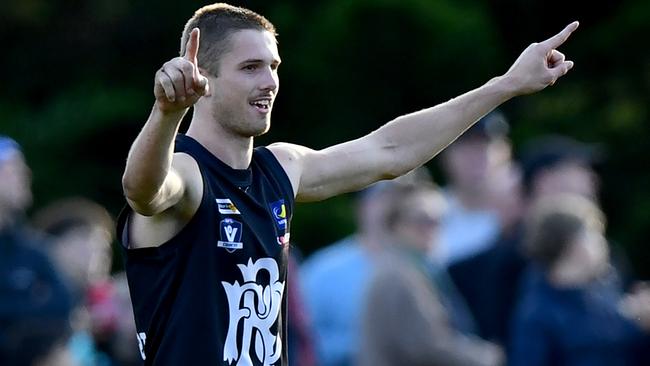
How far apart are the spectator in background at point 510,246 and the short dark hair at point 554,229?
50 centimetres

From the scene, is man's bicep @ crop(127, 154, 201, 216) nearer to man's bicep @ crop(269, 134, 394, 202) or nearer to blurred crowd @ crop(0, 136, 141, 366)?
man's bicep @ crop(269, 134, 394, 202)

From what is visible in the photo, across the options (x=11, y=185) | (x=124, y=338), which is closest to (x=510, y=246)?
(x=124, y=338)

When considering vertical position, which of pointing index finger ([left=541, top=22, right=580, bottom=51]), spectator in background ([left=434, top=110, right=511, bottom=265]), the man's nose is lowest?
the man's nose

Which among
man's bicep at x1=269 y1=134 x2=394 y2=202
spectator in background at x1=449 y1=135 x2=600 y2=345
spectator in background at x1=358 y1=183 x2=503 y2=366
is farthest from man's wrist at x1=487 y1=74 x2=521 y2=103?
spectator in background at x1=449 y1=135 x2=600 y2=345

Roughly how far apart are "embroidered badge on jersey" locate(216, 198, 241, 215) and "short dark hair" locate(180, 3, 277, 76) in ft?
1.42

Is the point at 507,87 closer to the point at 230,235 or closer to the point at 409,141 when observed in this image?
the point at 409,141

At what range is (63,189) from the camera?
54.0ft

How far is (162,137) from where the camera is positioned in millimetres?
5109

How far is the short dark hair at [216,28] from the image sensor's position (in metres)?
5.70

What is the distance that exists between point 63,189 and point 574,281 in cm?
819

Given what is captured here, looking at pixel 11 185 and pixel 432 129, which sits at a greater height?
pixel 11 185

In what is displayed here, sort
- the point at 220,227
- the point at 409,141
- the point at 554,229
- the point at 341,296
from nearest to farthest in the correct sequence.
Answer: the point at 220,227 → the point at 409,141 → the point at 554,229 → the point at 341,296

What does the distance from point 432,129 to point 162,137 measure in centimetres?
157

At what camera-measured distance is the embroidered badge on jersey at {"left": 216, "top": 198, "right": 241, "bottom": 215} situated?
5.60 meters
